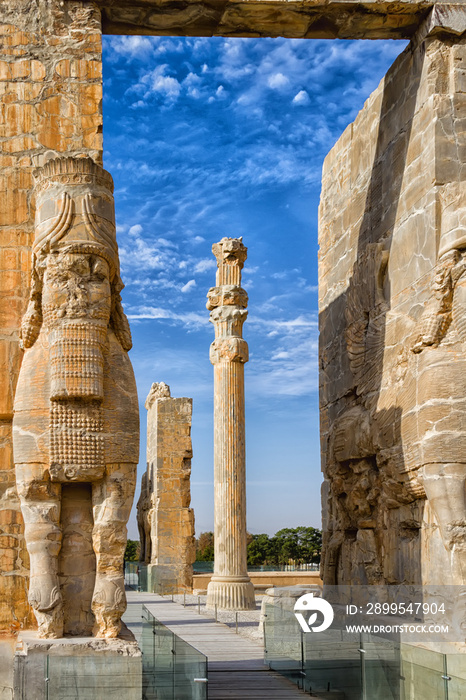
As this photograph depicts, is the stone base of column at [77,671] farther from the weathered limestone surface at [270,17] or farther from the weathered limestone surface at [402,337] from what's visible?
the weathered limestone surface at [270,17]

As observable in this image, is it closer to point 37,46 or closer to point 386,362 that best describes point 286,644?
point 386,362

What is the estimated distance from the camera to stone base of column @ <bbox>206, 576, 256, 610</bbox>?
44.5ft

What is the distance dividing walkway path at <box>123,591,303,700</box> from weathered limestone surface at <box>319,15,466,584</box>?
3.63ft

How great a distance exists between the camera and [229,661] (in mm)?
8266

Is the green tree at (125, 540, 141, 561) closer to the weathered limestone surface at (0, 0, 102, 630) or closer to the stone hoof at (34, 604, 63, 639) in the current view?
the weathered limestone surface at (0, 0, 102, 630)

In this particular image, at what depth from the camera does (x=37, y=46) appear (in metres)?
6.41

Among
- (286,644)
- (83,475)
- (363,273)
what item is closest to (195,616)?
(286,644)

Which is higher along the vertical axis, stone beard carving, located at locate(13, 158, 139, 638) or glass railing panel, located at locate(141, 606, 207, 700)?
stone beard carving, located at locate(13, 158, 139, 638)

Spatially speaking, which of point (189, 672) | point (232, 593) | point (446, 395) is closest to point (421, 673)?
point (189, 672)

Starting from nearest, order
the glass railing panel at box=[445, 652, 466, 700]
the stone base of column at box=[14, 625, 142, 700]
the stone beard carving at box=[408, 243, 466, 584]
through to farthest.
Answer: the stone base of column at box=[14, 625, 142, 700]
the glass railing panel at box=[445, 652, 466, 700]
the stone beard carving at box=[408, 243, 466, 584]

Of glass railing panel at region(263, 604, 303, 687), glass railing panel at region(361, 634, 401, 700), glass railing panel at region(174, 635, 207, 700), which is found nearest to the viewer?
glass railing panel at region(174, 635, 207, 700)

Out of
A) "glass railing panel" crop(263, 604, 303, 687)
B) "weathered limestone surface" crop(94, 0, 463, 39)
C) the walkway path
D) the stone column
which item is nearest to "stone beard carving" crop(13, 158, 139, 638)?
the walkway path

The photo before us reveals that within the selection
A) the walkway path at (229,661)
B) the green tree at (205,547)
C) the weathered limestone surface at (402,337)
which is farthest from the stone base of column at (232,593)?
the green tree at (205,547)

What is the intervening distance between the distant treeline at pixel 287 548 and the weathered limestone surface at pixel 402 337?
63.5 feet
